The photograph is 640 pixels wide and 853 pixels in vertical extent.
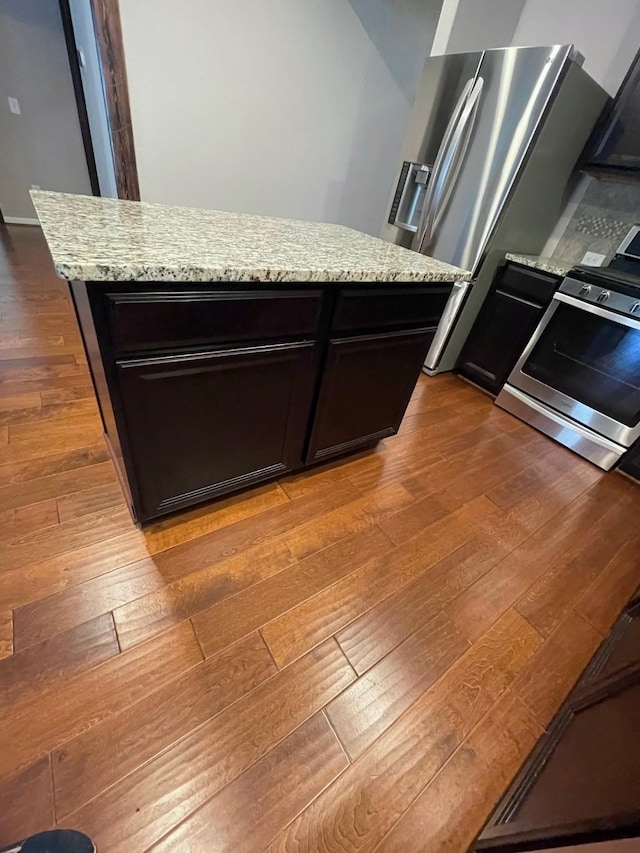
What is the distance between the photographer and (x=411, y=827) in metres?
0.85

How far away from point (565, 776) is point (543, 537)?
3.56 ft

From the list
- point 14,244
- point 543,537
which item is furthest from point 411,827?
point 14,244

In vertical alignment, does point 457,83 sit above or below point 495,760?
above

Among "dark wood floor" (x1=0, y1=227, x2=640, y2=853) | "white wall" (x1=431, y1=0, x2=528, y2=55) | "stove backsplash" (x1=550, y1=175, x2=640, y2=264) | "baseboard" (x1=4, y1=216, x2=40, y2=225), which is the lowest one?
"dark wood floor" (x1=0, y1=227, x2=640, y2=853)

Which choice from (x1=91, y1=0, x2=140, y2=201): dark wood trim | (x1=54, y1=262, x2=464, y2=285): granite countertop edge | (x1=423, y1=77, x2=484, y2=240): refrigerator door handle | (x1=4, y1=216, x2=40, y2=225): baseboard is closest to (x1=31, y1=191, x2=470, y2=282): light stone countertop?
(x1=54, y1=262, x2=464, y2=285): granite countertop edge

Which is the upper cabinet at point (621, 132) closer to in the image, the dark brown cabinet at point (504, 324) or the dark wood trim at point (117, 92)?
the dark brown cabinet at point (504, 324)

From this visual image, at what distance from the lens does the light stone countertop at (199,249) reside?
79 centimetres

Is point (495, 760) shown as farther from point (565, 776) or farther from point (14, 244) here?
point (14, 244)

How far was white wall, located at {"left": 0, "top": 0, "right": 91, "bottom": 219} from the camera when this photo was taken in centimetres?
357

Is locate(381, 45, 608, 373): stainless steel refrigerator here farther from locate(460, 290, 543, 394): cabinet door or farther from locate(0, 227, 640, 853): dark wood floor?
locate(0, 227, 640, 853): dark wood floor

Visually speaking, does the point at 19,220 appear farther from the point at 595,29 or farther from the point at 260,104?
the point at 595,29

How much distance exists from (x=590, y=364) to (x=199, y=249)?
2.22 m

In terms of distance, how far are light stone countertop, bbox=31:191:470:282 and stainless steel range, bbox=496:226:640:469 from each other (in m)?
1.17

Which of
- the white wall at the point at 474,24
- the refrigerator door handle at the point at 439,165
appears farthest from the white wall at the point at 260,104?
the refrigerator door handle at the point at 439,165
